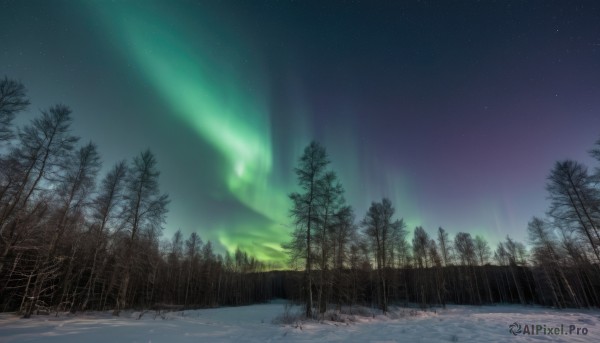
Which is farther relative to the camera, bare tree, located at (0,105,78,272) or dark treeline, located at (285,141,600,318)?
dark treeline, located at (285,141,600,318)

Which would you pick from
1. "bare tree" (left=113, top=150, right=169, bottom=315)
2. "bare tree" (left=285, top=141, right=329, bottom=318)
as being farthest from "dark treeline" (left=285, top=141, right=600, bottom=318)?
"bare tree" (left=113, top=150, right=169, bottom=315)

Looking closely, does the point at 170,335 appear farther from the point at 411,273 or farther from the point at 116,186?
the point at 411,273

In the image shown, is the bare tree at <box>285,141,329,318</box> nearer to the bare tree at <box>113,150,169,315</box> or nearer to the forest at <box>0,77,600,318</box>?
the forest at <box>0,77,600,318</box>

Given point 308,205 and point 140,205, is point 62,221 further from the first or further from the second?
point 308,205

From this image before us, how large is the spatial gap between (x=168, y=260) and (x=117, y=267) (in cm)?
3418

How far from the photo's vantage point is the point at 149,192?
1962cm

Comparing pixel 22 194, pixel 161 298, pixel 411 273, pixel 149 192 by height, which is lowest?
pixel 161 298

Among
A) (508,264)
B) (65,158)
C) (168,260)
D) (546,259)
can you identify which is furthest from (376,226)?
(508,264)

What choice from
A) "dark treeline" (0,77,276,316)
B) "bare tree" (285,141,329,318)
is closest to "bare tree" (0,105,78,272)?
"dark treeline" (0,77,276,316)

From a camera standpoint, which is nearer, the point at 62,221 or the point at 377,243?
the point at 62,221

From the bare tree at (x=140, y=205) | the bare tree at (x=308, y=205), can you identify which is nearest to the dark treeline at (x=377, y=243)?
the bare tree at (x=308, y=205)

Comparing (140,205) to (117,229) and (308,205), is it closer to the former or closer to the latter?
(117,229)

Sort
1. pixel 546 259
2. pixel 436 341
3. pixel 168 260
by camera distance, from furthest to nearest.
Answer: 1. pixel 168 260
2. pixel 546 259
3. pixel 436 341

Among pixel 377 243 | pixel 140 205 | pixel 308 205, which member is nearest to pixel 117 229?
pixel 140 205
